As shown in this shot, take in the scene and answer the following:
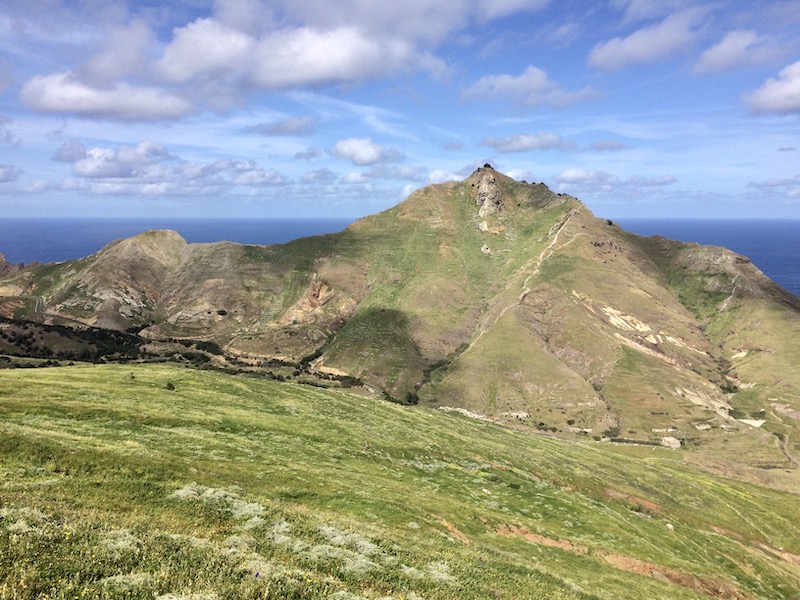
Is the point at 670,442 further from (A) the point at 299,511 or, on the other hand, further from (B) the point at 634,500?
(A) the point at 299,511

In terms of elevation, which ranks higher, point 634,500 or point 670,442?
point 634,500

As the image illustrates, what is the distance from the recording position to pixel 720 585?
41.7m

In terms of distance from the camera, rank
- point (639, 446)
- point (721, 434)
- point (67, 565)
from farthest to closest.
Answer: point (721, 434) < point (639, 446) < point (67, 565)

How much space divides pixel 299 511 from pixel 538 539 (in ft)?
78.7

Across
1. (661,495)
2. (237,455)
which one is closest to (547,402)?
(661,495)

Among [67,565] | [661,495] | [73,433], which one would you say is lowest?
[661,495]

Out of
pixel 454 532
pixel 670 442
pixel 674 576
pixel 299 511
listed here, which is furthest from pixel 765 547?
pixel 670 442

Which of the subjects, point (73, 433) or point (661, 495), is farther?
point (661, 495)

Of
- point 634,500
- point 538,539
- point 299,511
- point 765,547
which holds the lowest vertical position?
point 765,547

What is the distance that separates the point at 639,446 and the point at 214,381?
506ft

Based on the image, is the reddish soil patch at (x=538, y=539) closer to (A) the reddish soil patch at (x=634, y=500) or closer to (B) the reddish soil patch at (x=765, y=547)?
(A) the reddish soil patch at (x=634, y=500)

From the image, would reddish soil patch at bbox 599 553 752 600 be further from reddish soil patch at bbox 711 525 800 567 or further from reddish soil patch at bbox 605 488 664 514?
reddish soil patch at bbox 711 525 800 567

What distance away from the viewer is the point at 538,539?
3781 cm

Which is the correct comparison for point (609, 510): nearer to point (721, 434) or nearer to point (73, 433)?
point (73, 433)
